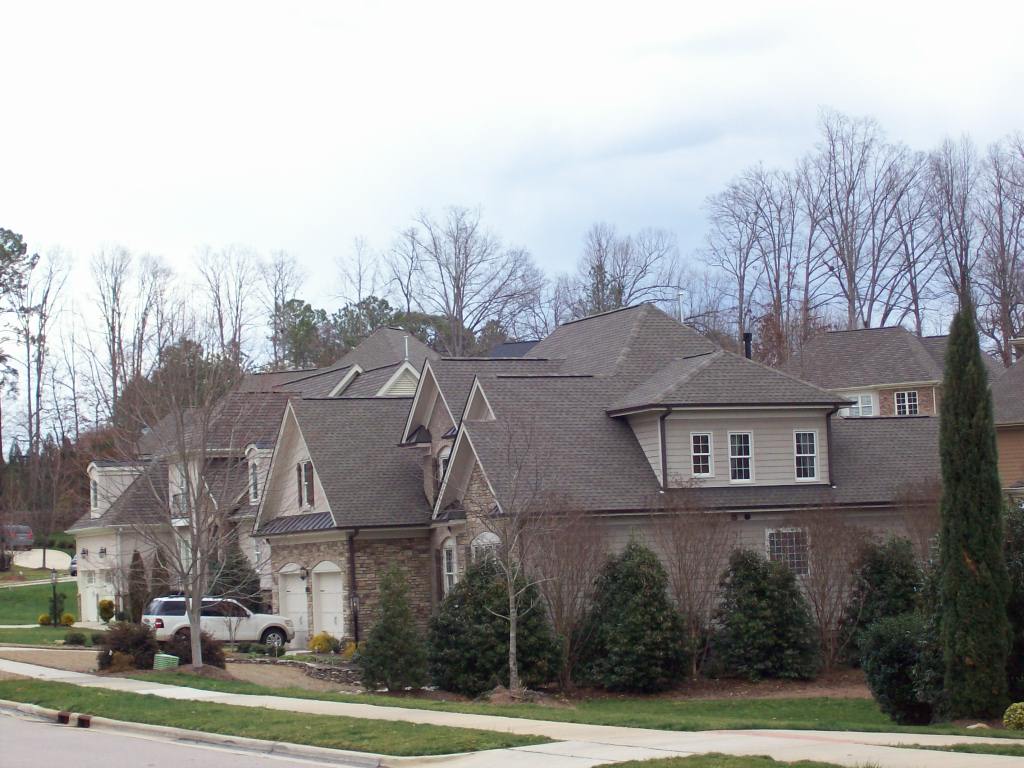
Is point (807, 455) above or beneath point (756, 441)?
beneath

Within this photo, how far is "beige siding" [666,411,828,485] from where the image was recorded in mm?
30844

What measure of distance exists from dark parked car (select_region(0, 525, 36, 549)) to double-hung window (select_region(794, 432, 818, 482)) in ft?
167

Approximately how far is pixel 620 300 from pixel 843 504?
40.8 m

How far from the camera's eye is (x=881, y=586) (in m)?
28.3

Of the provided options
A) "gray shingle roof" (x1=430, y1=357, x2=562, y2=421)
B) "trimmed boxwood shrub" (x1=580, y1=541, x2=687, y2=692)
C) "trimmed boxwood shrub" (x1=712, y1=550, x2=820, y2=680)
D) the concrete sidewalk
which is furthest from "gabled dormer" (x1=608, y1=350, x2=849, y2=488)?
the concrete sidewalk

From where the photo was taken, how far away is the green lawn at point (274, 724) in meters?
14.7

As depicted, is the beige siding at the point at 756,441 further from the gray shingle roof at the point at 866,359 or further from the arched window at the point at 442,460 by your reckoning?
the gray shingle roof at the point at 866,359

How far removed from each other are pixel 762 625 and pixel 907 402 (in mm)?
33058

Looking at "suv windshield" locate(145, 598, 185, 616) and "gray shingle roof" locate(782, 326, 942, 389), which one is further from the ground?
"gray shingle roof" locate(782, 326, 942, 389)

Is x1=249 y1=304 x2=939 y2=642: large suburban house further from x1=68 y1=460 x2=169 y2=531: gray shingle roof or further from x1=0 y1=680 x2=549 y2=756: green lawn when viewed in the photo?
x1=0 y1=680 x2=549 y2=756: green lawn

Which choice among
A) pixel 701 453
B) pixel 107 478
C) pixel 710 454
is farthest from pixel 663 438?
pixel 107 478

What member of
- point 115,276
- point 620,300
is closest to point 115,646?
point 115,276

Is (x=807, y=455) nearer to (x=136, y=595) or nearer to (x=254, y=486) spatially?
(x=254, y=486)

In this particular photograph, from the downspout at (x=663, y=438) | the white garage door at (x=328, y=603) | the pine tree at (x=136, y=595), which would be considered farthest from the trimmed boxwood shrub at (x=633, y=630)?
the pine tree at (x=136, y=595)
